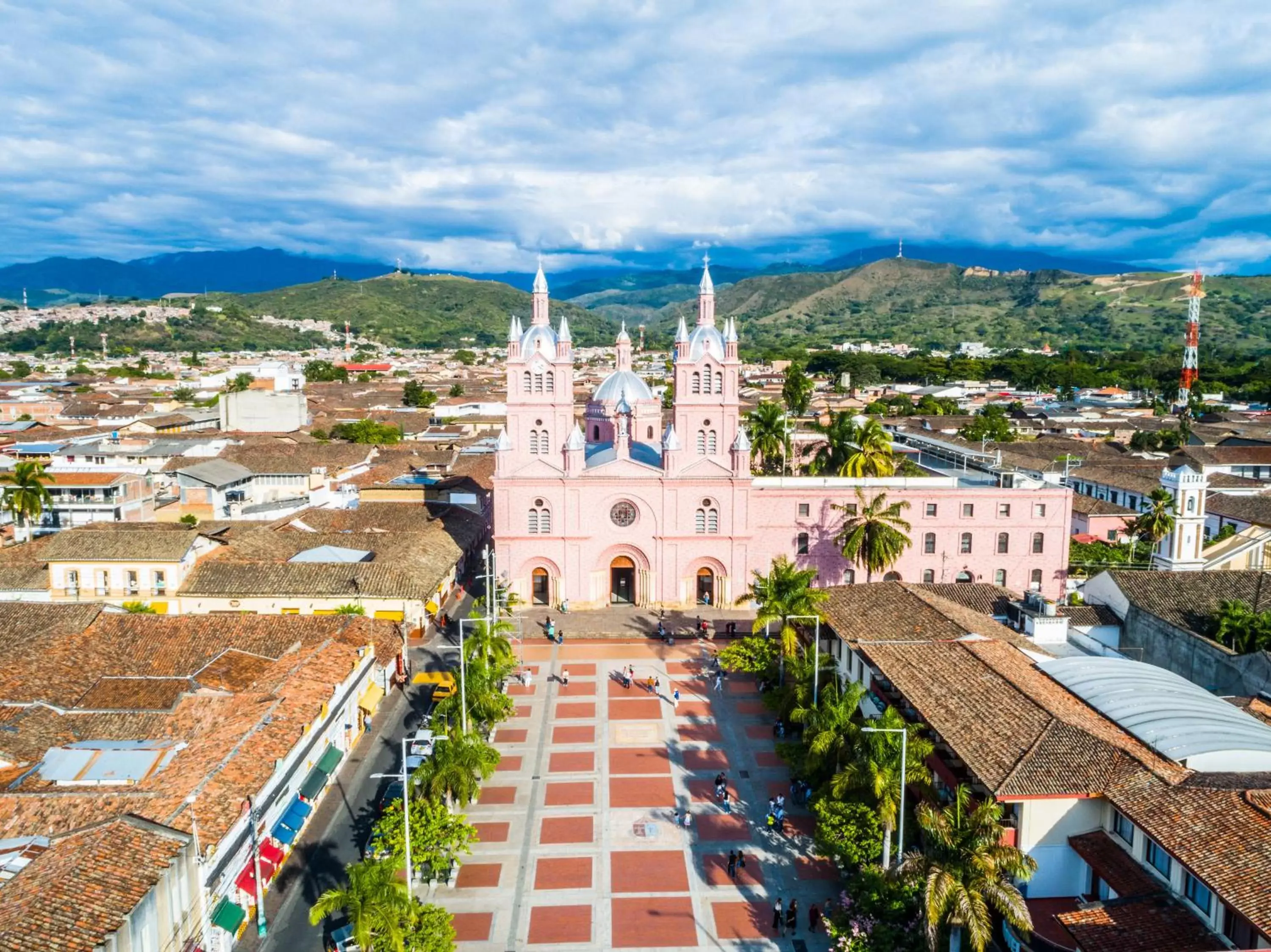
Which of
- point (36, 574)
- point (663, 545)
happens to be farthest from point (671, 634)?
point (36, 574)

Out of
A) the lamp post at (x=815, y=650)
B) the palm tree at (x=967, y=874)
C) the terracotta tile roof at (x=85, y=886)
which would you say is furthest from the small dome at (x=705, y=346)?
the terracotta tile roof at (x=85, y=886)

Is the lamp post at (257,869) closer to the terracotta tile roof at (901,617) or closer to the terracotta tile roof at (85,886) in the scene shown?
the terracotta tile roof at (85,886)

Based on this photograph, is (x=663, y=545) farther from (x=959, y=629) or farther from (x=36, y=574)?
(x=36, y=574)

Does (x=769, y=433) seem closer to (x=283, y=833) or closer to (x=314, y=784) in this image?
(x=314, y=784)

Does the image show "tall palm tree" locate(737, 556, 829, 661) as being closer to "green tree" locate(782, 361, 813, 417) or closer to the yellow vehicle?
the yellow vehicle

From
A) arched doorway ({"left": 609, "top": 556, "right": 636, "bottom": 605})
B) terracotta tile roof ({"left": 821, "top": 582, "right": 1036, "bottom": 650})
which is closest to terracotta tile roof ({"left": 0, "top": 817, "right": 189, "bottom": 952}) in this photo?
terracotta tile roof ({"left": 821, "top": 582, "right": 1036, "bottom": 650})
